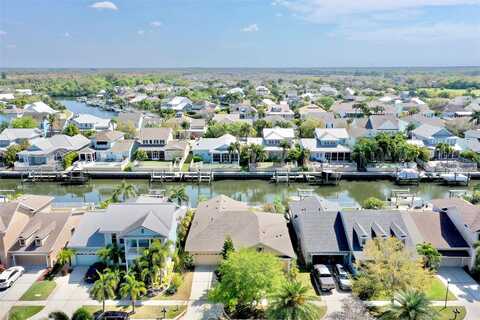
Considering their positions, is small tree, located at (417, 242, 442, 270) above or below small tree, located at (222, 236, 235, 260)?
below

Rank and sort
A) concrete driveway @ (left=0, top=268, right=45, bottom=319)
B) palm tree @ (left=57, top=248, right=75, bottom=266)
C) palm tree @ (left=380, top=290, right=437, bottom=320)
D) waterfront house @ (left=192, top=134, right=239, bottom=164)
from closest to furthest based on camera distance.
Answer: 1. palm tree @ (left=380, top=290, right=437, bottom=320)
2. concrete driveway @ (left=0, top=268, right=45, bottom=319)
3. palm tree @ (left=57, top=248, right=75, bottom=266)
4. waterfront house @ (left=192, top=134, right=239, bottom=164)

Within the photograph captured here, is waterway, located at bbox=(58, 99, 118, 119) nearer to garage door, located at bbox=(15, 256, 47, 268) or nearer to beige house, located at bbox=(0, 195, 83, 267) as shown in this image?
beige house, located at bbox=(0, 195, 83, 267)

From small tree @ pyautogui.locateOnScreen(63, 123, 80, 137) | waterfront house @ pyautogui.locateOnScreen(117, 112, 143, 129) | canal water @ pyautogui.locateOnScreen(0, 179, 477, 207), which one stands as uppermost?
waterfront house @ pyautogui.locateOnScreen(117, 112, 143, 129)

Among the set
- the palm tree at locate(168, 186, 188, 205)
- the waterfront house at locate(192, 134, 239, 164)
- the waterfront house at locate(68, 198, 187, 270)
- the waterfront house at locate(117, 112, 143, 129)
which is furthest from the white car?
the waterfront house at locate(117, 112, 143, 129)

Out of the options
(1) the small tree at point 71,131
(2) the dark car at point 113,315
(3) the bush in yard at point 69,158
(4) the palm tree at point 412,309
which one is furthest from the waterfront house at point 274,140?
(4) the palm tree at point 412,309

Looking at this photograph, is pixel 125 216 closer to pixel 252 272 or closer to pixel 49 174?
pixel 252 272

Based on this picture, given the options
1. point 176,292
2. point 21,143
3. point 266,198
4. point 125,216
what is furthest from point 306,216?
point 21,143

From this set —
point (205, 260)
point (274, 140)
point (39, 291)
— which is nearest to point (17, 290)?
point (39, 291)

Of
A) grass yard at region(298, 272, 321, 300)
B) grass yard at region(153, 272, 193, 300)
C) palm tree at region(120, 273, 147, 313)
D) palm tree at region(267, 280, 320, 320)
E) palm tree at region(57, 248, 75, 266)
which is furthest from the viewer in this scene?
palm tree at region(57, 248, 75, 266)
